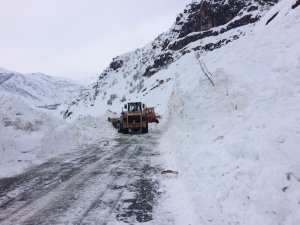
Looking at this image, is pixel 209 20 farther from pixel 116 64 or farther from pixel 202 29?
pixel 116 64

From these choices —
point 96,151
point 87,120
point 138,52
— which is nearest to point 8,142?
point 96,151

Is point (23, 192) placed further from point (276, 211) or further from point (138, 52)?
point (138, 52)

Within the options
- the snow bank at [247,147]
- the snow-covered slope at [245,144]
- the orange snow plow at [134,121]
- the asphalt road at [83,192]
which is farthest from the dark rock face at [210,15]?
the asphalt road at [83,192]

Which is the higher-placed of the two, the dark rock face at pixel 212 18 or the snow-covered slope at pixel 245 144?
the dark rock face at pixel 212 18

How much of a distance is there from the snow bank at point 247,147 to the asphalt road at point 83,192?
74 cm

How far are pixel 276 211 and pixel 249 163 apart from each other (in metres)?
1.85

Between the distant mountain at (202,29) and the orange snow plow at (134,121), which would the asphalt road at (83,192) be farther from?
the distant mountain at (202,29)

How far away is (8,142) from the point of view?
14133 millimetres

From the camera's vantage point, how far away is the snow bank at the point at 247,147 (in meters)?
6.01

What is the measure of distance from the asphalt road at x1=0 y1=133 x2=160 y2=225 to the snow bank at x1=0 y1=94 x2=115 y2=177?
90 centimetres

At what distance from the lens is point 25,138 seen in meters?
15.3

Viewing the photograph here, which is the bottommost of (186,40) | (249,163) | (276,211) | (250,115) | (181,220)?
(181,220)

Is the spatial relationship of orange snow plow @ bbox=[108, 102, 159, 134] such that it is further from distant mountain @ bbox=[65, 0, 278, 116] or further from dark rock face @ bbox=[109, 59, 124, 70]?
dark rock face @ bbox=[109, 59, 124, 70]

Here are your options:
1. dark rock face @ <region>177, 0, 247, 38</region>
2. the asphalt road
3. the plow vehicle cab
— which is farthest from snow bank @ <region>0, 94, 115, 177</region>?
dark rock face @ <region>177, 0, 247, 38</region>
